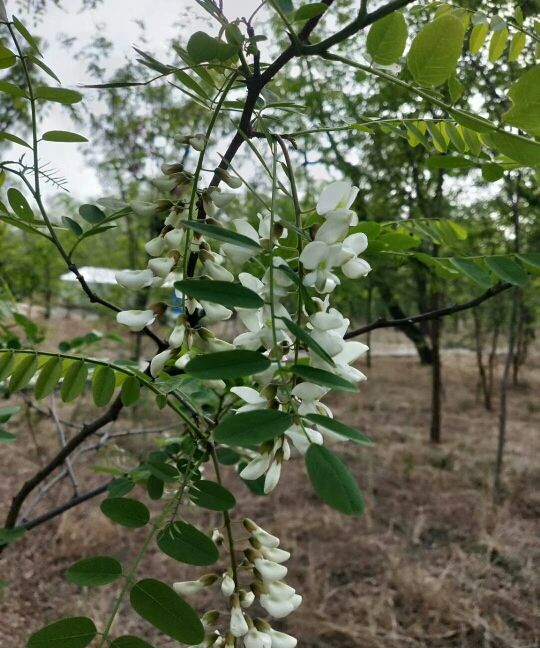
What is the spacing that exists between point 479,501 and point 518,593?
893 millimetres

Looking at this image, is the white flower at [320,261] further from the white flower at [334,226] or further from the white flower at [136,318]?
the white flower at [136,318]

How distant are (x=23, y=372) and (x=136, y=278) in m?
0.21

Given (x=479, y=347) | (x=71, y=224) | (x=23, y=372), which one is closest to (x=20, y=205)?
(x=71, y=224)

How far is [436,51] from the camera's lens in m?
0.39

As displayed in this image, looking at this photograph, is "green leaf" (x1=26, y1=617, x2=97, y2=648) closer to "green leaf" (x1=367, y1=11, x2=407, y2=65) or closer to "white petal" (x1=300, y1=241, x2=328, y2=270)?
"white petal" (x1=300, y1=241, x2=328, y2=270)

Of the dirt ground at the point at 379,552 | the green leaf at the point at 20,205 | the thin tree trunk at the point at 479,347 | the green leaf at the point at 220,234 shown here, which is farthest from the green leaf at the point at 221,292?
the thin tree trunk at the point at 479,347

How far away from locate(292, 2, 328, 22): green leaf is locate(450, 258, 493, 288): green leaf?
1.01 feet

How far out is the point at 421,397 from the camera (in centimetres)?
643

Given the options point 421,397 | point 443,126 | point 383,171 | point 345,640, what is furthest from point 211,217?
point 421,397

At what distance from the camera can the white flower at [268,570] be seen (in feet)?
1.40

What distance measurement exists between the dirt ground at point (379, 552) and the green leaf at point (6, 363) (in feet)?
1.93

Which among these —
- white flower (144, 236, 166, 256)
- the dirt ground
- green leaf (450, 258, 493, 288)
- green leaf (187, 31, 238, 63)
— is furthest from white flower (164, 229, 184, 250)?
the dirt ground

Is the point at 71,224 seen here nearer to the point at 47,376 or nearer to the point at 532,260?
the point at 47,376

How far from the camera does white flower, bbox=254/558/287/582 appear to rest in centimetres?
43
